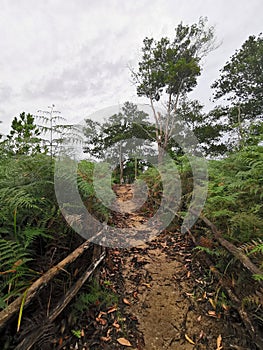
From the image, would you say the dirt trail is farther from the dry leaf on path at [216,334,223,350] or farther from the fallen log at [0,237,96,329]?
the fallen log at [0,237,96,329]

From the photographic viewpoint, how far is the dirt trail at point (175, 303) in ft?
5.95

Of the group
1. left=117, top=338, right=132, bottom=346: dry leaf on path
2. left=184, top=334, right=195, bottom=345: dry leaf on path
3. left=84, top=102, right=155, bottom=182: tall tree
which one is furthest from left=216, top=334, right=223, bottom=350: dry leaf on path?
left=84, top=102, right=155, bottom=182: tall tree

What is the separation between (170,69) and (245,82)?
5.76m

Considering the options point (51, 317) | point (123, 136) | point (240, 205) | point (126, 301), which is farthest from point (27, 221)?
point (123, 136)

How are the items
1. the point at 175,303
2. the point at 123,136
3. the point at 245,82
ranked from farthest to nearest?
1. the point at 123,136
2. the point at 245,82
3. the point at 175,303

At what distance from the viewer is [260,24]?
41.8 ft

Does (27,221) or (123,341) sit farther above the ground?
(27,221)

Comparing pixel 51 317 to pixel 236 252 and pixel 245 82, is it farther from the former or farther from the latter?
pixel 245 82

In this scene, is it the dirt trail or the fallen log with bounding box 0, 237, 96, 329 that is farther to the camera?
the dirt trail

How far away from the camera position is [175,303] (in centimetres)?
227

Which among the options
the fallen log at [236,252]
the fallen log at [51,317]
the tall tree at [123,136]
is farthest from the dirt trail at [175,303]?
the tall tree at [123,136]

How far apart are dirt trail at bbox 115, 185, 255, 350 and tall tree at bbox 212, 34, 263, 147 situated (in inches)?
513

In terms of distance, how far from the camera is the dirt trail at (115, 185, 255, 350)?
1.81 m

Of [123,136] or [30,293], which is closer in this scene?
[30,293]
